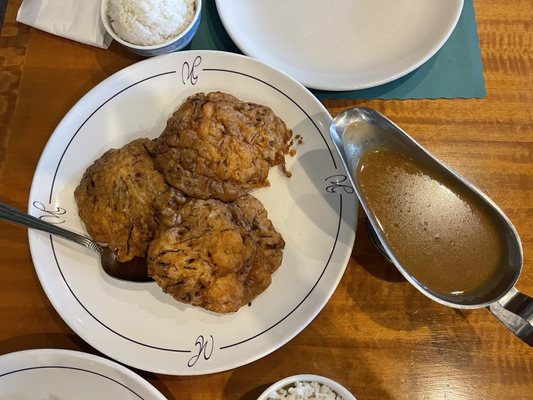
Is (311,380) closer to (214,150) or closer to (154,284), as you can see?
(154,284)

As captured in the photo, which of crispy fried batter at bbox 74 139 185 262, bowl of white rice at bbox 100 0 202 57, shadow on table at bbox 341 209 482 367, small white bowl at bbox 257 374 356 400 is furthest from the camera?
bowl of white rice at bbox 100 0 202 57

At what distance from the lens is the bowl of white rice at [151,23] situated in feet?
7.03

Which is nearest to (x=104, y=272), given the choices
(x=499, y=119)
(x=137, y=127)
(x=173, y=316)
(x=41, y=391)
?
(x=173, y=316)

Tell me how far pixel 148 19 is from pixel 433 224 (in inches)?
61.4

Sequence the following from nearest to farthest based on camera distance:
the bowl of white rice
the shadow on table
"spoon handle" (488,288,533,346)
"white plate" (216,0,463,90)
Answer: "spoon handle" (488,288,533,346) < the shadow on table < the bowl of white rice < "white plate" (216,0,463,90)

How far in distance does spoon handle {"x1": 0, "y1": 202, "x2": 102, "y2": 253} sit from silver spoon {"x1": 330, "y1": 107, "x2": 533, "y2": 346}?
1152mm

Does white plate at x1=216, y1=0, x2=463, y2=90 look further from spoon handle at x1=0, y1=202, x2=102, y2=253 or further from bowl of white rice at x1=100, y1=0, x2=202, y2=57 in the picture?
spoon handle at x1=0, y1=202, x2=102, y2=253

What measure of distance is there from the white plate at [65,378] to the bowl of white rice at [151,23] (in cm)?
141

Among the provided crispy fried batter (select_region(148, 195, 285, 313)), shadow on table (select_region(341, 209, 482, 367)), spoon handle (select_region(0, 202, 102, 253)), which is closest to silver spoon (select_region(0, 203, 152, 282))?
spoon handle (select_region(0, 202, 102, 253))

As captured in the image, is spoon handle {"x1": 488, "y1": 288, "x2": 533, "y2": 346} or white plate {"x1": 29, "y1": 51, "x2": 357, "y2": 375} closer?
spoon handle {"x1": 488, "y1": 288, "x2": 533, "y2": 346}

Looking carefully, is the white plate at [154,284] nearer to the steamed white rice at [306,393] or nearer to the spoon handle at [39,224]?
the spoon handle at [39,224]

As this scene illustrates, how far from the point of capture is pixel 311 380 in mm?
1862

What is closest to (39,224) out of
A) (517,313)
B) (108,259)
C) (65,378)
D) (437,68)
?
(108,259)

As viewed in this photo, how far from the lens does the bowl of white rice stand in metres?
→ 2.14
